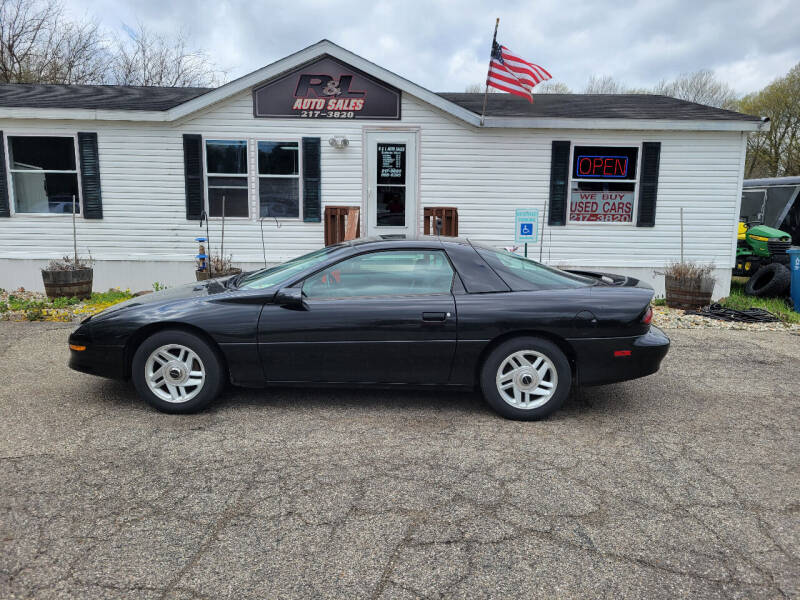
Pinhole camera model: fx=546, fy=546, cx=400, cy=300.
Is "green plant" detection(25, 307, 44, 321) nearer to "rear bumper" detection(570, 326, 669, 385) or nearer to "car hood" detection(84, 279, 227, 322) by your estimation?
"car hood" detection(84, 279, 227, 322)

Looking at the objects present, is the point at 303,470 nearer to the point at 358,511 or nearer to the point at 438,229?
the point at 358,511

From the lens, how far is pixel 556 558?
7.90ft

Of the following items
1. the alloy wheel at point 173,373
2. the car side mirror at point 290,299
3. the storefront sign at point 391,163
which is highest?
the storefront sign at point 391,163

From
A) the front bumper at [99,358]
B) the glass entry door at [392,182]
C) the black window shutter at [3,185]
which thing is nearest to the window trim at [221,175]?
the glass entry door at [392,182]

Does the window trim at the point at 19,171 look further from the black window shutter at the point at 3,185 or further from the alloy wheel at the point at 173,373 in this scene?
the alloy wheel at the point at 173,373

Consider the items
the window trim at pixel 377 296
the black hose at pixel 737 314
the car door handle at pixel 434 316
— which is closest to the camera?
the car door handle at pixel 434 316

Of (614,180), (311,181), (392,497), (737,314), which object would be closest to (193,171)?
(311,181)

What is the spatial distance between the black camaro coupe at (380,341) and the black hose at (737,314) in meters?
4.91

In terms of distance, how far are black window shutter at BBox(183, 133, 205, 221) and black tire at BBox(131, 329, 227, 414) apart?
6.37 metres

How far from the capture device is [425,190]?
32.7 feet

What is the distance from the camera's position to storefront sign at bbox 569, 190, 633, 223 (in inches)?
398

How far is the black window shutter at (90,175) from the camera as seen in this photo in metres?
9.58

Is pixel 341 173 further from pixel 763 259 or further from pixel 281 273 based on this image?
pixel 763 259

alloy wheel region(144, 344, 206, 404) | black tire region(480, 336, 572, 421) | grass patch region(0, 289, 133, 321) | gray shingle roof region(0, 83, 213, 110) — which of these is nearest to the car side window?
black tire region(480, 336, 572, 421)
